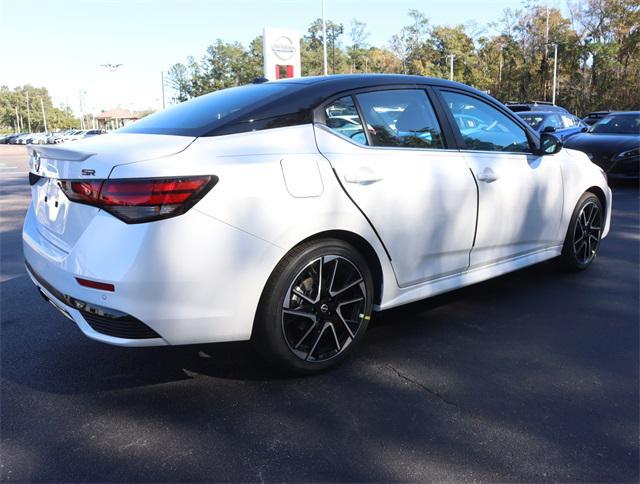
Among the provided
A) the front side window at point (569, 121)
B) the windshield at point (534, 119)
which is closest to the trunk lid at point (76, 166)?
the windshield at point (534, 119)

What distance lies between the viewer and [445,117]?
3457mm

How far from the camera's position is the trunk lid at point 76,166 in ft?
7.79

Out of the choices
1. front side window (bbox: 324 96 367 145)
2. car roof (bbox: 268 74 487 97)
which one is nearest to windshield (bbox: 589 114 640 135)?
car roof (bbox: 268 74 487 97)

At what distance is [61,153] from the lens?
2592 millimetres

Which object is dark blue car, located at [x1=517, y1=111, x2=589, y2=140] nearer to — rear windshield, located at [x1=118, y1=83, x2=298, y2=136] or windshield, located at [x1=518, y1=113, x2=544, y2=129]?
windshield, located at [x1=518, y1=113, x2=544, y2=129]

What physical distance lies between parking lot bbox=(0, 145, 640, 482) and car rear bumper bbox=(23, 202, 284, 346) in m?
0.41

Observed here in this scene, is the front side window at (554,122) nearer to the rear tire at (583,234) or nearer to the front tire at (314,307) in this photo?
the rear tire at (583,234)

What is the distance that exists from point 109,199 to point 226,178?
0.50 meters

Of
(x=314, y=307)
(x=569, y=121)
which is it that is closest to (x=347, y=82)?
(x=314, y=307)

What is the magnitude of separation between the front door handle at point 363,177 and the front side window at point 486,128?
3.14 feet

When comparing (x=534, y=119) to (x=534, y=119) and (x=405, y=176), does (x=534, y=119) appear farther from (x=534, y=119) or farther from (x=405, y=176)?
(x=405, y=176)

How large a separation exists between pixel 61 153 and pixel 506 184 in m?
2.73

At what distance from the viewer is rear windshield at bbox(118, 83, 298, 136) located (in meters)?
2.74

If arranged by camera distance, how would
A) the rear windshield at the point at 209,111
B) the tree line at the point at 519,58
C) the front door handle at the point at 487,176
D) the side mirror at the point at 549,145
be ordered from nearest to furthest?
the rear windshield at the point at 209,111 < the front door handle at the point at 487,176 < the side mirror at the point at 549,145 < the tree line at the point at 519,58
